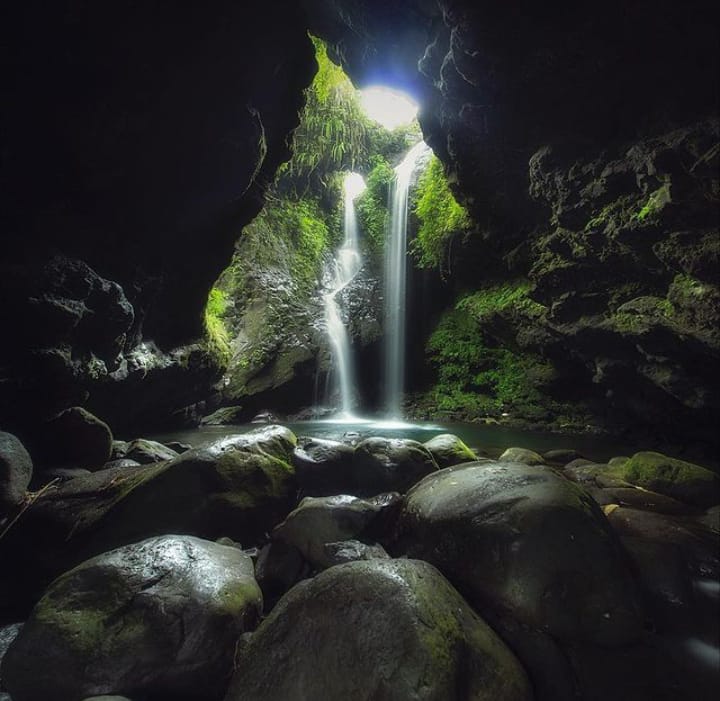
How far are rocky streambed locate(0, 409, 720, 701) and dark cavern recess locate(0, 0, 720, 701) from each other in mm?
16

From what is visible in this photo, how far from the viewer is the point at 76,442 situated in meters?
5.56

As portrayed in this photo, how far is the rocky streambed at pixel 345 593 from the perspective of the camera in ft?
6.15

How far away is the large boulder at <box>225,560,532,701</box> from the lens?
1.71 metres

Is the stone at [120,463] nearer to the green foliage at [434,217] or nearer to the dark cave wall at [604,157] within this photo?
the dark cave wall at [604,157]

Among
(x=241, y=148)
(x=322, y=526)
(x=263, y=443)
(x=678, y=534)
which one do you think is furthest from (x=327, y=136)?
(x=678, y=534)

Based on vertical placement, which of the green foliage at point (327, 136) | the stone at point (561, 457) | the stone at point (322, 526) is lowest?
the stone at point (561, 457)

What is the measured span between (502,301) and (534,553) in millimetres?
11407

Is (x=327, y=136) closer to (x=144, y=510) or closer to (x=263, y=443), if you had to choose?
(x=263, y=443)

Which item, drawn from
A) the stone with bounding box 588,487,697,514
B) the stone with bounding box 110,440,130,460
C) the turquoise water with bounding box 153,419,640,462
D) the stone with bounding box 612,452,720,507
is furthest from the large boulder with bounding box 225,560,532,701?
the turquoise water with bounding box 153,419,640,462

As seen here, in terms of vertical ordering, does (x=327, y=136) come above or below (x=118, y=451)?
above

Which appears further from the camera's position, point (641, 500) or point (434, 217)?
point (434, 217)

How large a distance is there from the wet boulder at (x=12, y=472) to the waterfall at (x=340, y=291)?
11.9 meters

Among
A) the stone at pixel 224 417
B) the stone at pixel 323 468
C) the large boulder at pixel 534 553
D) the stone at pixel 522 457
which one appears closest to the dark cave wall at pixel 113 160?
the stone at pixel 323 468

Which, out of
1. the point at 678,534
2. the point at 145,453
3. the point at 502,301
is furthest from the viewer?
the point at 502,301
